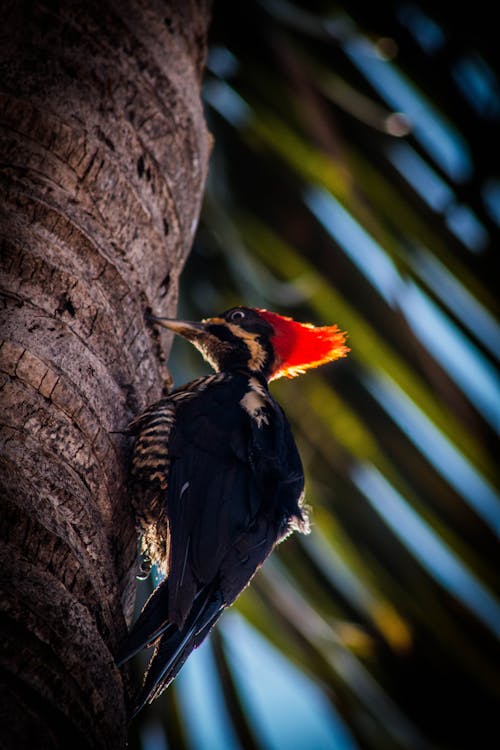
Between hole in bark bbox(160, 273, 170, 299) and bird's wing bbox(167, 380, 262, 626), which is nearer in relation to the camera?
bird's wing bbox(167, 380, 262, 626)

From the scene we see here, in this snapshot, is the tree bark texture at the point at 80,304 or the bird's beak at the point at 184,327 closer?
the tree bark texture at the point at 80,304

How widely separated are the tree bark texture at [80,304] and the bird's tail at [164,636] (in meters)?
0.06

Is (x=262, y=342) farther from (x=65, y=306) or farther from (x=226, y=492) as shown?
(x=65, y=306)

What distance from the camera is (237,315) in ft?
10.7

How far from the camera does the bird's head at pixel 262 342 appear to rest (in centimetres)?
315

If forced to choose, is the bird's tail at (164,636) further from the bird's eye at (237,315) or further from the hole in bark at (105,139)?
the bird's eye at (237,315)

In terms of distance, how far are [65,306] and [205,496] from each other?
682mm

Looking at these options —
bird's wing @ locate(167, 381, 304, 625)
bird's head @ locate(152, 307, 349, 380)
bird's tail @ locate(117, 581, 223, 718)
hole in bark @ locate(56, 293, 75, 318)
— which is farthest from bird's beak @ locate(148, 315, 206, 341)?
bird's tail @ locate(117, 581, 223, 718)

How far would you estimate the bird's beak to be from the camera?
2.40 metres

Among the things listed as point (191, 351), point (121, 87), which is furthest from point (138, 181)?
point (191, 351)

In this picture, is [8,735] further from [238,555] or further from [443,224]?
[443,224]

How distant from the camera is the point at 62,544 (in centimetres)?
152

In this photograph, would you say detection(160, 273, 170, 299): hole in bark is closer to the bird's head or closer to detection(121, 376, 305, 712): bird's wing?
detection(121, 376, 305, 712): bird's wing

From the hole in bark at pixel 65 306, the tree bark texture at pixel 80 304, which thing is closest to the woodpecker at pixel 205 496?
the tree bark texture at pixel 80 304
